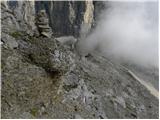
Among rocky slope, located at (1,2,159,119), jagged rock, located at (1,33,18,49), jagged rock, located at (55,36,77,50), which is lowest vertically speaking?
jagged rock, located at (55,36,77,50)

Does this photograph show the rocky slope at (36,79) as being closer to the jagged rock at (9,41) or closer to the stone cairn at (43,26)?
the jagged rock at (9,41)

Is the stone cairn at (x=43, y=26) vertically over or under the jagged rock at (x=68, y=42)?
over

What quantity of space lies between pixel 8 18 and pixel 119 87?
1973 inches

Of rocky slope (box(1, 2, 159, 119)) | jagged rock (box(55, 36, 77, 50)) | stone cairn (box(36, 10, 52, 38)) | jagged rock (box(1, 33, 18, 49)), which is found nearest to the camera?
rocky slope (box(1, 2, 159, 119))

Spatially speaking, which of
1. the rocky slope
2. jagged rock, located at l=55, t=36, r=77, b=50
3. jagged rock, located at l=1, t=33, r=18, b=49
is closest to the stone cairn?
the rocky slope

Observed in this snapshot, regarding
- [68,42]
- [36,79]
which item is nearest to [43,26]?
[36,79]

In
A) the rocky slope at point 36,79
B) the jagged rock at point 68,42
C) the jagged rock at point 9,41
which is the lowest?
the jagged rock at point 68,42

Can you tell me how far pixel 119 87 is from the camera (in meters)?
90.6

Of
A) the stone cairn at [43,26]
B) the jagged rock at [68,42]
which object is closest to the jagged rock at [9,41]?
the stone cairn at [43,26]

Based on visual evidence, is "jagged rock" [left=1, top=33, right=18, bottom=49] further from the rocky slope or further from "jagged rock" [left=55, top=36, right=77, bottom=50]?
"jagged rock" [left=55, top=36, right=77, bottom=50]

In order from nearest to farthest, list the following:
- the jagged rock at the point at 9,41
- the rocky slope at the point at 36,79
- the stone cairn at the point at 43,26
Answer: the rocky slope at the point at 36,79 < the jagged rock at the point at 9,41 < the stone cairn at the point at 43,26

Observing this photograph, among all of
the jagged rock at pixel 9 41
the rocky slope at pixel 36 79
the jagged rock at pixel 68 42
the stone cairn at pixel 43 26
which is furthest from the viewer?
the jagged rock at pixel 68 42

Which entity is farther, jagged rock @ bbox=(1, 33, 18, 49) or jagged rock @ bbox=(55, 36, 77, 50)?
jagged rock @ bbox=(55, 36, 77, 50)

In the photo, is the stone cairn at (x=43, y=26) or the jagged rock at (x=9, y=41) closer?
the jagged rock at (x=9, y=41)
